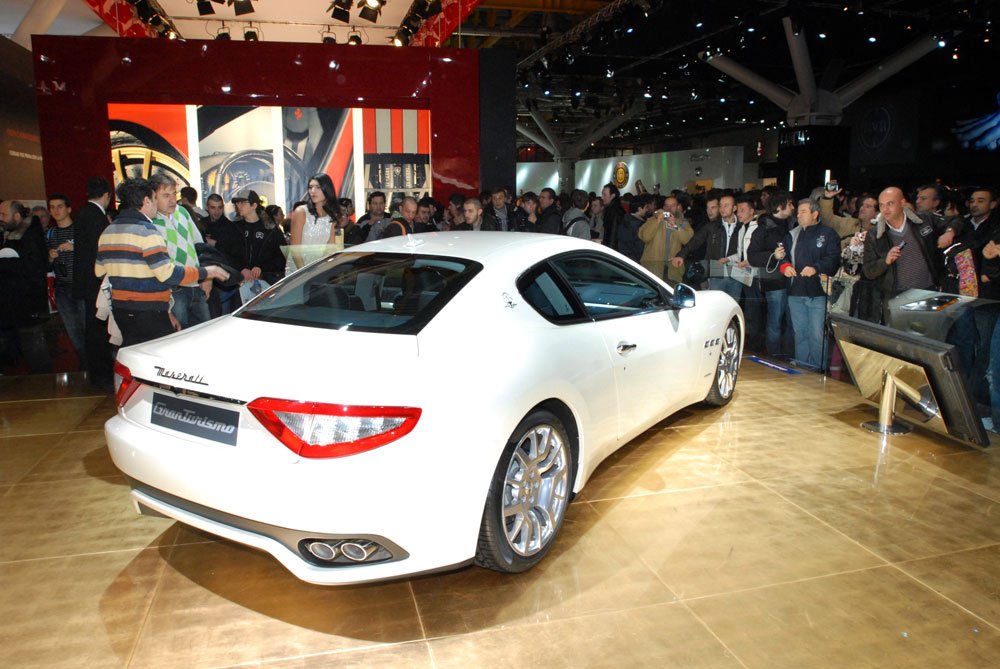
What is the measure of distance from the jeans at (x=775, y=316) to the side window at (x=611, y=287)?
3105mm

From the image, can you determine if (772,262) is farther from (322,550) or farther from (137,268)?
(322,550)

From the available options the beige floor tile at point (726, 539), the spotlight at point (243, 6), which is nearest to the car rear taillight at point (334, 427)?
the beige floor tile at point (726, 539)

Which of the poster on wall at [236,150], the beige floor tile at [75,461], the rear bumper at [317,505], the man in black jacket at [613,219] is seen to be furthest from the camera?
the poster on wall at [236,150]

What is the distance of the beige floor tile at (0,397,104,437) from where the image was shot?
5137 millimetres

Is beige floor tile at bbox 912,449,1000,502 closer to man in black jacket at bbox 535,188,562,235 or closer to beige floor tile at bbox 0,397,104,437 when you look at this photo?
man in black jacket at bbox 535,188,562,235

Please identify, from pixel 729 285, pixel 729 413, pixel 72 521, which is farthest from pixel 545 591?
pixel 729 285

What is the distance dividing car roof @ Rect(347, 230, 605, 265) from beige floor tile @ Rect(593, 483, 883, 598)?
4.50 feet

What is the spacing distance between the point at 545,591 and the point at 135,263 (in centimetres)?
348

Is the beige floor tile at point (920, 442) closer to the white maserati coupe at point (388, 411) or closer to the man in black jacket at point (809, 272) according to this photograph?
the man in black jacket at point (809, 272)

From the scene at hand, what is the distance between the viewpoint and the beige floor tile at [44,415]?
5.14m

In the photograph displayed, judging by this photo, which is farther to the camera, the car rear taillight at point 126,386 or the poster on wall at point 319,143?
the poster on wall at point 319,143

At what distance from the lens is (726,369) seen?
5.45 m

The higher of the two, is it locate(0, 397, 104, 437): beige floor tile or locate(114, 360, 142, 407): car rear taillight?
locate(114, 360, 142, 407): car rear taillight

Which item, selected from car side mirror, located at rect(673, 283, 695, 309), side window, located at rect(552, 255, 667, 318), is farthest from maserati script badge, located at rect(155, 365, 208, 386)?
car side mirror, located at rect(673, 283, 695, 309)
